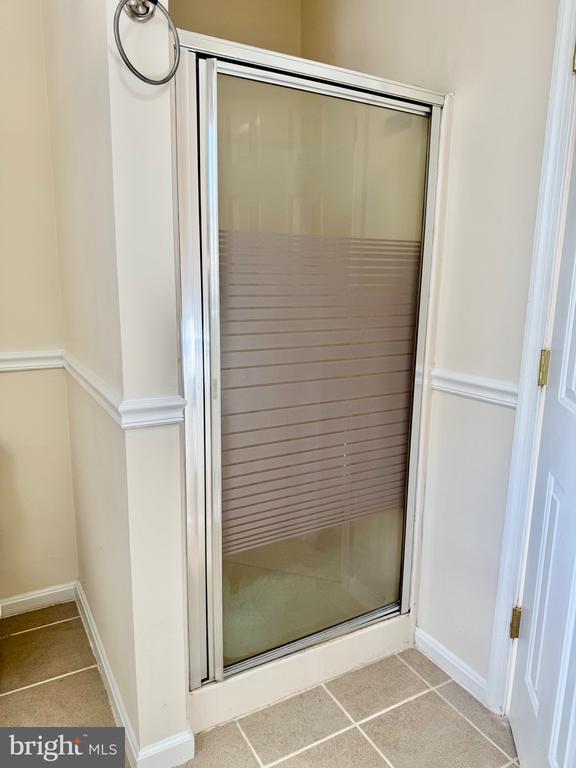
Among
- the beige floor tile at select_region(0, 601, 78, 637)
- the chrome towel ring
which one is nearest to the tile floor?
the beige floor tile at select_region(0, 601, 78, 637)

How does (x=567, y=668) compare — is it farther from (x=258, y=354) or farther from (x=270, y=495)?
(x=258, y=354)

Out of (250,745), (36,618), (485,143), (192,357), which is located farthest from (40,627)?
(485,143)

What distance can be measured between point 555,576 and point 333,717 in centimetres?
84

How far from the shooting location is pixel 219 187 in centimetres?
136

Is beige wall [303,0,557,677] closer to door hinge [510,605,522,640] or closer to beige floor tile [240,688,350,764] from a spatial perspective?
door hinge [510,605,522,640]

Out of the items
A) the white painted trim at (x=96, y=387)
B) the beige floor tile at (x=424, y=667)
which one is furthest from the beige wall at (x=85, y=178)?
the beige floor tile at (x=424, y=667)

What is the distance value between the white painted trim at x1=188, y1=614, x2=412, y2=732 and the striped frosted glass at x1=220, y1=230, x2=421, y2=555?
0.42 m

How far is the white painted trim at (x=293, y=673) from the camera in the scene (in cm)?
157

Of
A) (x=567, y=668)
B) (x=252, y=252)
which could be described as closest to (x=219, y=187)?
(x=252, y=252)

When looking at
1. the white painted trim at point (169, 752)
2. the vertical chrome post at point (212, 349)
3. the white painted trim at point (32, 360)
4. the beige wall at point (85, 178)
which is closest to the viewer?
the beige wall at point (85, 178)

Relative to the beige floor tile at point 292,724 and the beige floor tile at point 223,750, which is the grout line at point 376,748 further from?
the beige floor tile at point 223,750

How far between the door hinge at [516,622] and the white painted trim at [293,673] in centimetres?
45

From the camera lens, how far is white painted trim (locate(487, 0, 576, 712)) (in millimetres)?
1297

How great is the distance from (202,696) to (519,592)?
3.23 ft
